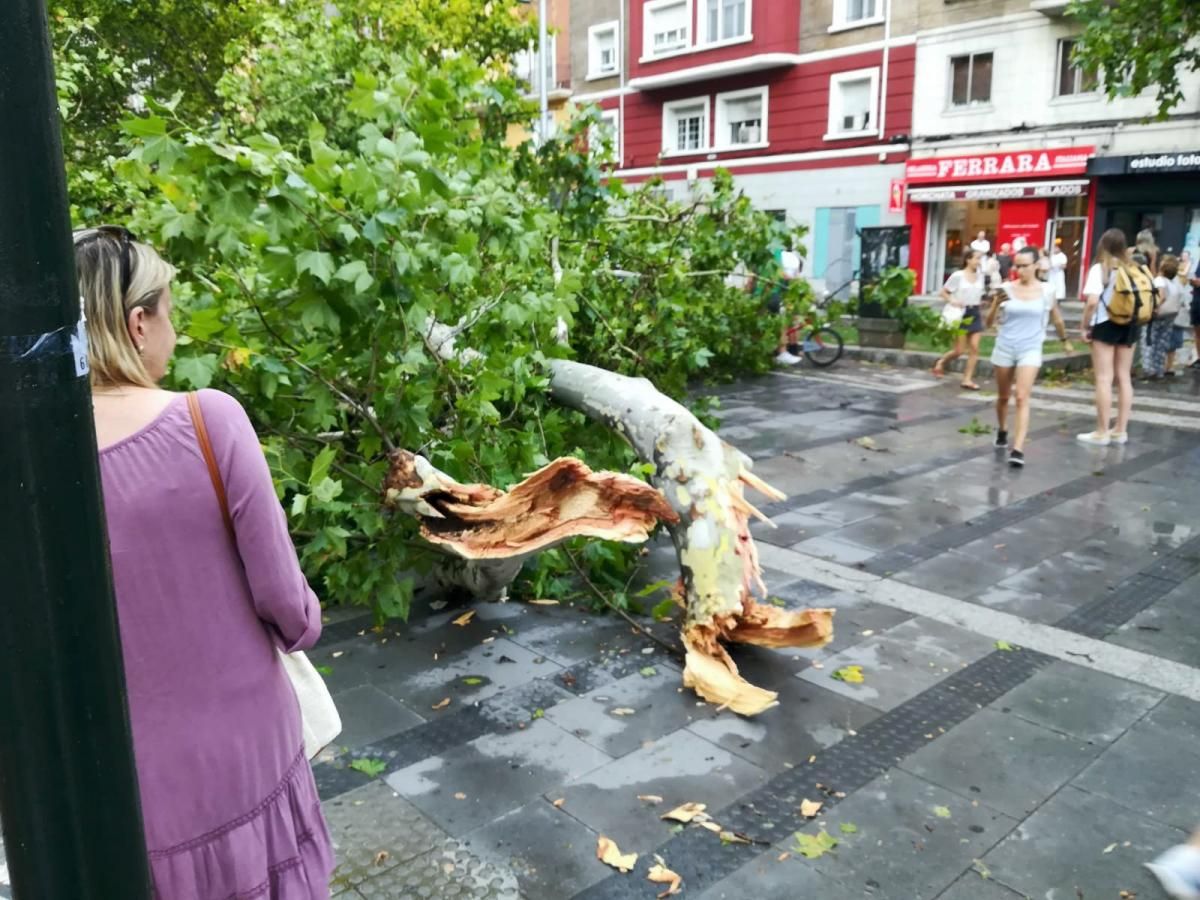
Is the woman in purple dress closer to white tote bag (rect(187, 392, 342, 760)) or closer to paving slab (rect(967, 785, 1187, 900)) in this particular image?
white tote bag (rect(187, 392, 342, 760))

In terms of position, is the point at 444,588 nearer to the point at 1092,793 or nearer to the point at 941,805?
the point at 941,805

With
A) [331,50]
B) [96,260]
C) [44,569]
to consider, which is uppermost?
[331,50]

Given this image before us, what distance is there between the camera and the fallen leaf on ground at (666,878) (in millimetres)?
3080

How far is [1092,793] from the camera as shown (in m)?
3.59

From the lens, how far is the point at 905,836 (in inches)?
131

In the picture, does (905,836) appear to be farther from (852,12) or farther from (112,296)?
(852,12)

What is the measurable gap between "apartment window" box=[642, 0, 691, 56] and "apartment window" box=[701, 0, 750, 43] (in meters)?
0.68

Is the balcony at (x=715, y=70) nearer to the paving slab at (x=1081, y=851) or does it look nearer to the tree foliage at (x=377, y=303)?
the tree foliage at (x=377, y=303)

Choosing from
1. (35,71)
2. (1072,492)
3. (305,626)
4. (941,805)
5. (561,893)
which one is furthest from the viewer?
(1072,492)

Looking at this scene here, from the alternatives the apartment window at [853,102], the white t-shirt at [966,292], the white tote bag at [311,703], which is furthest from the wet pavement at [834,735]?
the apartment window at [853,102]

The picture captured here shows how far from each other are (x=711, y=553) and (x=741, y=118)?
2750 centimetres

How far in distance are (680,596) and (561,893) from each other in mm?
1998

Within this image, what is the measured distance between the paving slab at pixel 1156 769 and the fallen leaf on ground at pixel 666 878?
63.2 inches


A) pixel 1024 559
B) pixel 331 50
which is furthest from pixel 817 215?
pixel 1024 559
